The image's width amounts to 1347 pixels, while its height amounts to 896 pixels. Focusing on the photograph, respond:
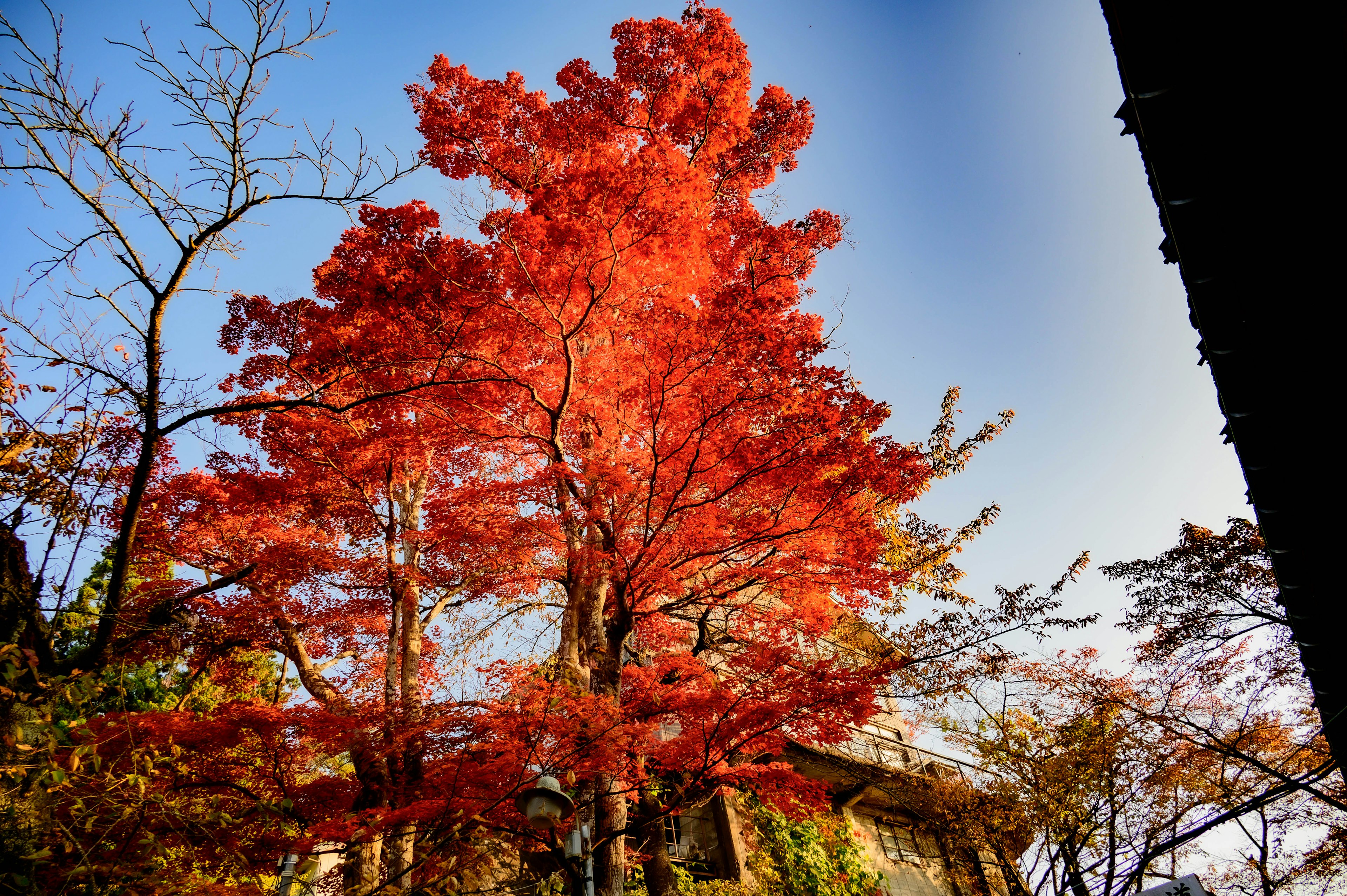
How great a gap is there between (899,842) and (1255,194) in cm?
2067

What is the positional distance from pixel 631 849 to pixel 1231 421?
11348mm

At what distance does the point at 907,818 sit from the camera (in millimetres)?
19719

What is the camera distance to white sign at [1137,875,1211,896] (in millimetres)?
6207

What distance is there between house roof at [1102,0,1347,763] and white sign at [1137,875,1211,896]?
4479mm

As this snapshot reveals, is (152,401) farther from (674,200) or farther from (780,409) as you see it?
(674,200)

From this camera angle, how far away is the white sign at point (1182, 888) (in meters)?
6.21

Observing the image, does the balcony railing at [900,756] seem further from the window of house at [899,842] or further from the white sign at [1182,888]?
the white sign at [1182,888]

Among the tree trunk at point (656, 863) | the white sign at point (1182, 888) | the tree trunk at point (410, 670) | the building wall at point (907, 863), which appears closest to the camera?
the white sign at point (1182, 888)

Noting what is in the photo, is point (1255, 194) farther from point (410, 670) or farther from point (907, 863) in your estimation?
point (907, 863)

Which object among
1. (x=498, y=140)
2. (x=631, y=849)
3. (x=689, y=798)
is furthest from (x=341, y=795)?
(x=498, y=140)

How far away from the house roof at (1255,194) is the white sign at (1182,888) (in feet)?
14.7

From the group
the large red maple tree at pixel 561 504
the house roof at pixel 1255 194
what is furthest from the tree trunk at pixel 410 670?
the house roof at pixel 1255 194

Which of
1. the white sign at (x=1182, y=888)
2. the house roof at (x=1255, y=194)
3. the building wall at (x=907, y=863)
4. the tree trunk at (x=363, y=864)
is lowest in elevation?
the building wall at (x=907, y=863)

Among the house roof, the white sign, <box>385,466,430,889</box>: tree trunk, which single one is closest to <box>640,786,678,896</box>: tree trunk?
<box>385,466,430,889</box>: tree trunk
